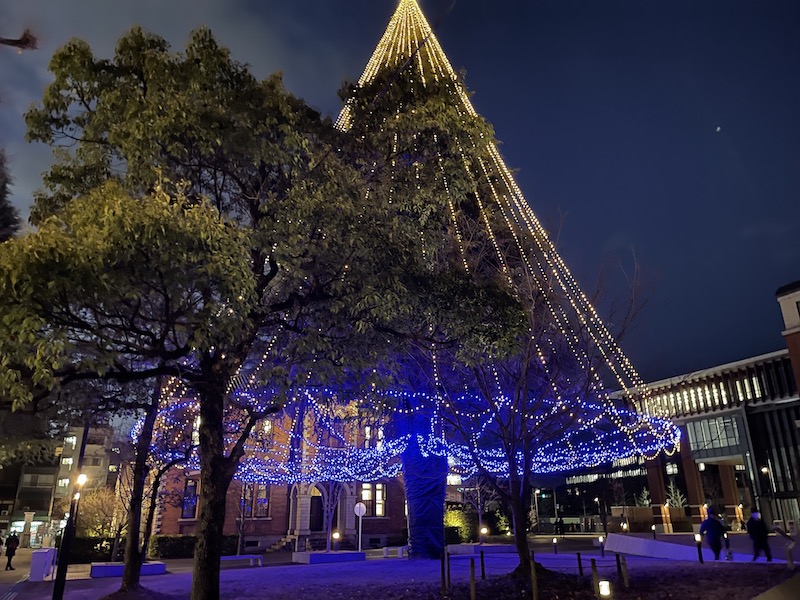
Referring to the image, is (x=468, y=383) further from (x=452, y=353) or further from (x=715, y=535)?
(x=715, y=535)

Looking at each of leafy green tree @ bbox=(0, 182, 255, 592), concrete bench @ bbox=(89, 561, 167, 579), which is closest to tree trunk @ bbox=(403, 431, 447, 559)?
concrete bench @ bbox=(89, 561, 167, 579)

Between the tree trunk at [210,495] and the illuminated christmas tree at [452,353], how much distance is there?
24.0 inches

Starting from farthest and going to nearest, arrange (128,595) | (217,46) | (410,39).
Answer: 1. (410,39)
2. (128,595)
3. (217,46)

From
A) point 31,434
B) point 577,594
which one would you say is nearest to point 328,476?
point 31,434

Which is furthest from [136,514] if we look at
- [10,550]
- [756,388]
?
[756,388]

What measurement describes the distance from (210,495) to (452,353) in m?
7.88

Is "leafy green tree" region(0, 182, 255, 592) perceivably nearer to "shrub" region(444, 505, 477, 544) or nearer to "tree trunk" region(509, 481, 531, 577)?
"tree trunk" region(509, 481, 531, 577)

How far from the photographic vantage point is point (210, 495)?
10.1 meters

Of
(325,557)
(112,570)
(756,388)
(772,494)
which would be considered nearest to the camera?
(112,570)

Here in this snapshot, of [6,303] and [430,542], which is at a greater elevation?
[6,303]

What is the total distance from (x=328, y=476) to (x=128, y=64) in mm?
25726

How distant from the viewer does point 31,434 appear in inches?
717

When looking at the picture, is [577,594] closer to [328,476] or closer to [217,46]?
[217,46]

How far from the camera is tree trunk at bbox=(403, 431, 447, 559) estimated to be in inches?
929
